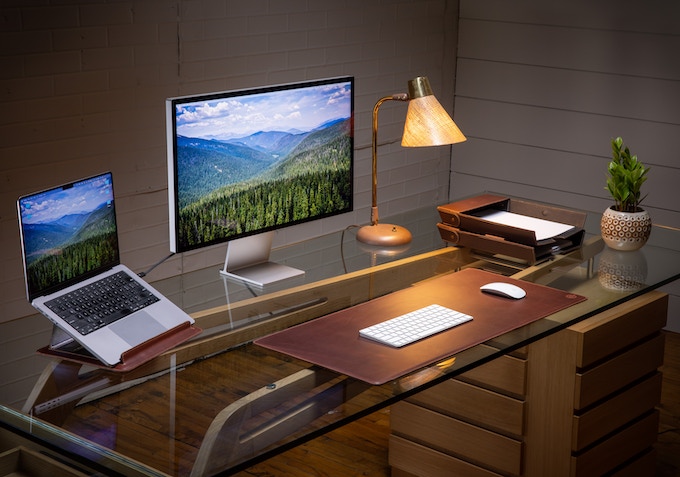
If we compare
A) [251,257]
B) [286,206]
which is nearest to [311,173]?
[286,206]

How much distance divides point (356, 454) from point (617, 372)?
972 mm

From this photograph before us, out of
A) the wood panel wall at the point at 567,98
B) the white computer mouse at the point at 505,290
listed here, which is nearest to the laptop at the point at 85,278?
the white computer mouse at the point at 505,290

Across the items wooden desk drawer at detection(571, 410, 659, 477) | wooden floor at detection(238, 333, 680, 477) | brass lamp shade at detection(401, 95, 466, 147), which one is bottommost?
wooden floor at detection(238, 333, 680, 477)

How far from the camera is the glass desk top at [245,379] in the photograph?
1736 millimetres

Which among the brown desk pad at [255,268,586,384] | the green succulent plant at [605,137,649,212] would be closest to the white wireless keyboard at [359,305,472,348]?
the brown desk pad at [255,268,586,384]

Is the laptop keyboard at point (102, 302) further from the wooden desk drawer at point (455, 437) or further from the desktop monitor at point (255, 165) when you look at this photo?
the wooden desk drawer at point (455, 437)

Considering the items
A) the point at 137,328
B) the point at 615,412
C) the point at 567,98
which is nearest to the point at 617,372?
the point at 615,412

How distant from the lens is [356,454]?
3.30m

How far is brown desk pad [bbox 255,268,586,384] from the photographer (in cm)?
205

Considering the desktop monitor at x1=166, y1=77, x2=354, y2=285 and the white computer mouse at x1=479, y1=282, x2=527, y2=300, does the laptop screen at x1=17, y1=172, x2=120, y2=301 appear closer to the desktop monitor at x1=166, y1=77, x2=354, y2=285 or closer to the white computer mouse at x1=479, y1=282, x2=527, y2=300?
the desktop monitor at x1=166, y1=77, x2=354, y2=285

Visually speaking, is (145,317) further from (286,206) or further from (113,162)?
(113,162)

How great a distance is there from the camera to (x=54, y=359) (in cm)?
206

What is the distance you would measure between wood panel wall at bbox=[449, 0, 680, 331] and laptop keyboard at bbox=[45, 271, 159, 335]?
300 cm

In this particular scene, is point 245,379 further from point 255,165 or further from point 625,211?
point 625,211
